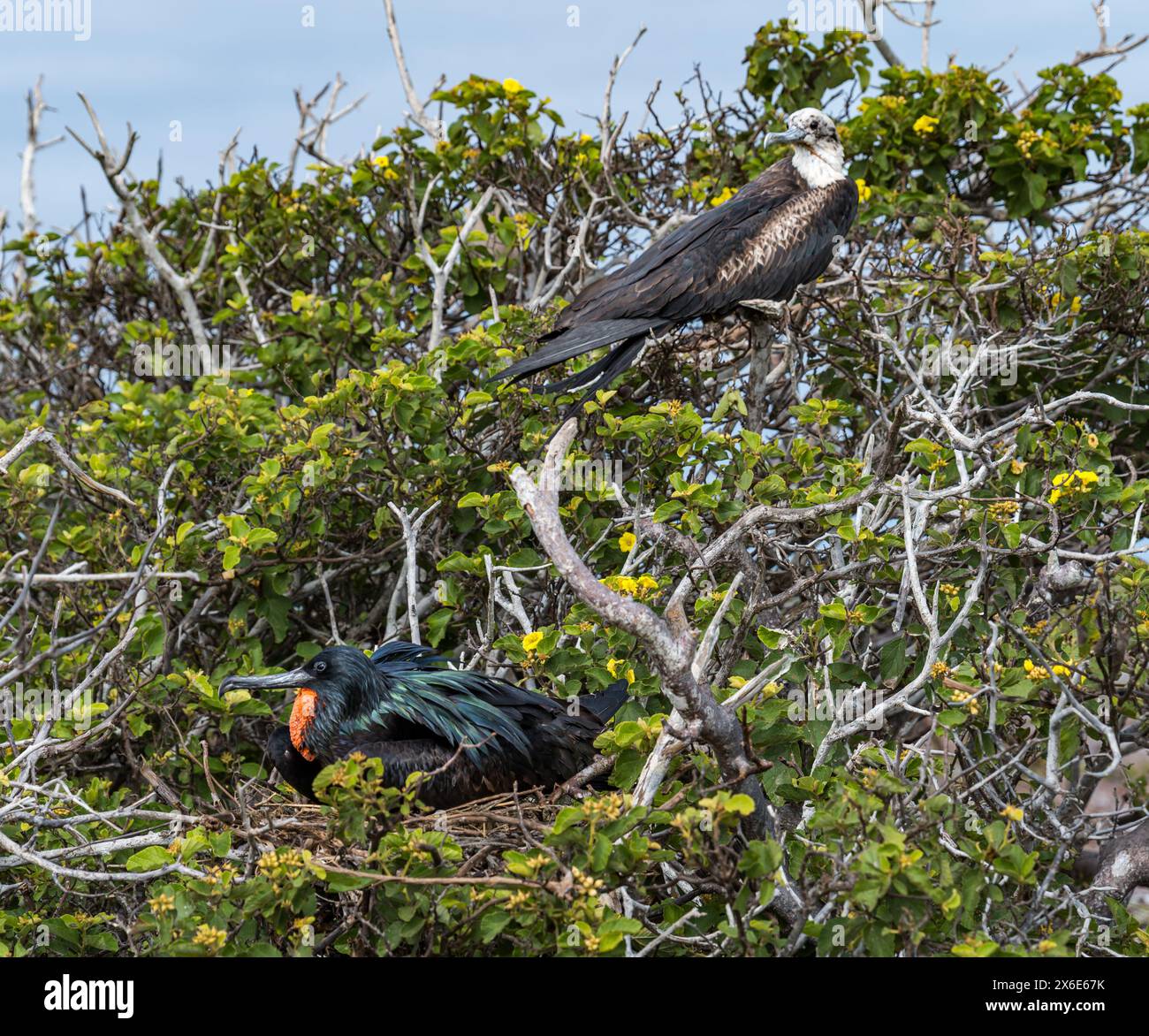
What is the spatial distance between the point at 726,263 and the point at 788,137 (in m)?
0.96

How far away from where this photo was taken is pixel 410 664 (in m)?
4.57

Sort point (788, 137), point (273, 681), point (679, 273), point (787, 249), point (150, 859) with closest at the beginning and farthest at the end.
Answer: point (150, 859) < point (273, 681) < point (679, 273) < point (787, 249) < point (788, 137)

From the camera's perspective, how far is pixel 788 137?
19.5ft

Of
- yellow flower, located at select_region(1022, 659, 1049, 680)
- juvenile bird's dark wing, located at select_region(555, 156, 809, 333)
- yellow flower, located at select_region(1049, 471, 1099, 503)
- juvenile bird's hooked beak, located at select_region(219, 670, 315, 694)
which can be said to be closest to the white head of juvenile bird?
juvenile bird's dark wing, located at select_region(555, 156, 809, 333)

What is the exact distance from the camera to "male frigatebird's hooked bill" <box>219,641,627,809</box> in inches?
164

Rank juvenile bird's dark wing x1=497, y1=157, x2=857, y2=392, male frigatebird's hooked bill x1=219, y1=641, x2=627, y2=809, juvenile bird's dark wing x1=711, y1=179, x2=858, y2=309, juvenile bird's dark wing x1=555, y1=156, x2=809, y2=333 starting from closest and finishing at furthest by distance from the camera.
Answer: male frigatebird's hooked bill x1=219, y1=641, x2=627, y2=809 → juvenile bird's dark wing x1=497, y1=157, x2=857, y2=392 → juvenile bird's dark wing x1=555, y1=156, x2=809, y2=333 → juvenile bird's dark wing x1=711, y1=179, x2=858, y2=309

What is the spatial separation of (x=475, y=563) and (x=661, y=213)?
279 cm

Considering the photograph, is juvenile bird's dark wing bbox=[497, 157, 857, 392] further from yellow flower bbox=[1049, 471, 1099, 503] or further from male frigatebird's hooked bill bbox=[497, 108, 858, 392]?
yellow flower bbox=[1049, 471, 1099, 503]

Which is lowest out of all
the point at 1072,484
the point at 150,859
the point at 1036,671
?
the point at 150,859

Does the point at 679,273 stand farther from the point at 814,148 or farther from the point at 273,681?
the point at 273,681

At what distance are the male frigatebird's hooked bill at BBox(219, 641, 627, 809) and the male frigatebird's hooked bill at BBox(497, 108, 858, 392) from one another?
1.08 m

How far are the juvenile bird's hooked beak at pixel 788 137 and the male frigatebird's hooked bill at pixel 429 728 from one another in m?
2.87

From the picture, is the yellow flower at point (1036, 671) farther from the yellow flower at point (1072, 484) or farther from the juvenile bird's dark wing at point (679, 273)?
the juvenile bird's dark wing at point (679, 273)

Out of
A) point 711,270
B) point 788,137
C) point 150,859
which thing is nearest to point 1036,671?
point 711,270
